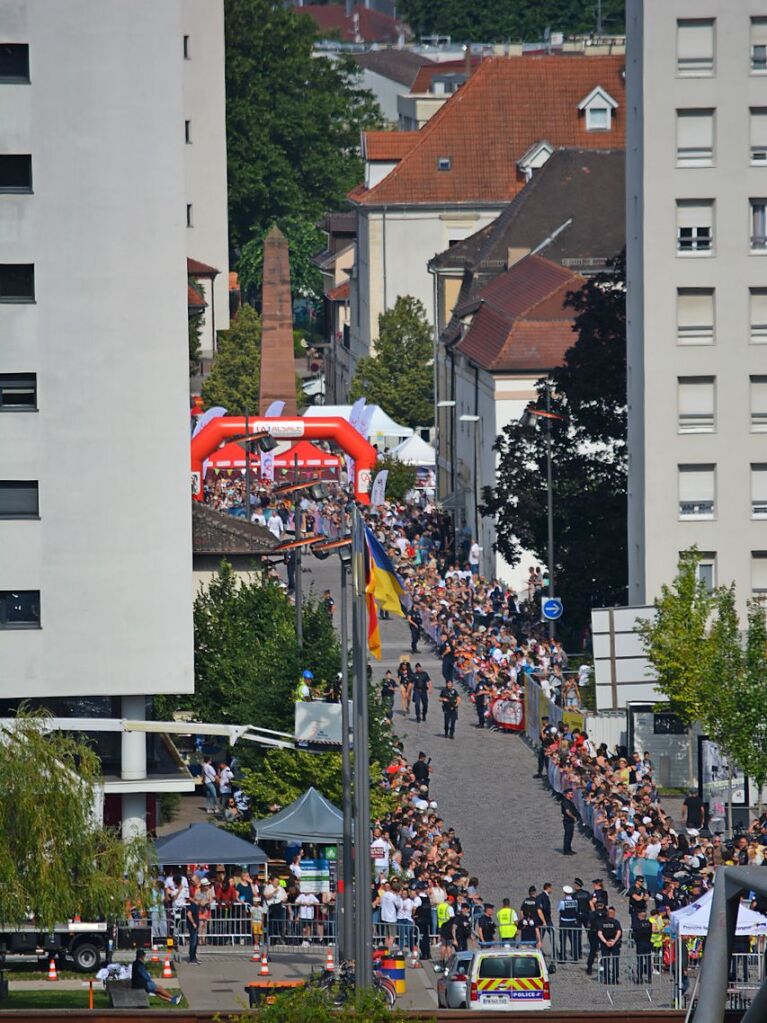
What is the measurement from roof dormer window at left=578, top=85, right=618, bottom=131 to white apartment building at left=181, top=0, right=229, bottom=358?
24787 mm

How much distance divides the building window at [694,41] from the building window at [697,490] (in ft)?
27.4

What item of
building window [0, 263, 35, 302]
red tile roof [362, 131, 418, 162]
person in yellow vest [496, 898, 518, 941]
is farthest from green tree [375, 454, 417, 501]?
person in yellow vest [496, 898, 518, 941]

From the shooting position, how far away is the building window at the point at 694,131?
203ft

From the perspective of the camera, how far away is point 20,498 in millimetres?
46812

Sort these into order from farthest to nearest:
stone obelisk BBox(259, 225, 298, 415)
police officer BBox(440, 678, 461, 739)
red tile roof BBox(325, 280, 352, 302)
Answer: red tile roof BBox(325, 280, 352, 302) → stone obelisk BBox(259, 225, 298, 415) → police officer BBox(440, 678, 461, 739)

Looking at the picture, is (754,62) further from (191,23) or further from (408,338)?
(191,23)

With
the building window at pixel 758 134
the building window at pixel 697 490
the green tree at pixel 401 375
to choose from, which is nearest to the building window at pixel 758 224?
the building window at pixel 758 134

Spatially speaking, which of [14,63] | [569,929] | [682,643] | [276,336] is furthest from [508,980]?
[276,336]

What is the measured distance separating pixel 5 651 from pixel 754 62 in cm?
2363

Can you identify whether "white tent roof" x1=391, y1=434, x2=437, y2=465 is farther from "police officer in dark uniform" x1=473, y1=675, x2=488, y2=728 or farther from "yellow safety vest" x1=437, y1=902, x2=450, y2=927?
"yellow safety vest" x1=437, y1=902, x2=450, y2=927

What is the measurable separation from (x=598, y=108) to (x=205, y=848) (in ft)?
240

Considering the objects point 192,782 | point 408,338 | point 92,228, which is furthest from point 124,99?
point 408,338

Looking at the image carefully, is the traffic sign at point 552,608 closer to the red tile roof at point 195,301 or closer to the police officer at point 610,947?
the police officer at point 610,947

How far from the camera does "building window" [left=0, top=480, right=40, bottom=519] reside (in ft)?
153
